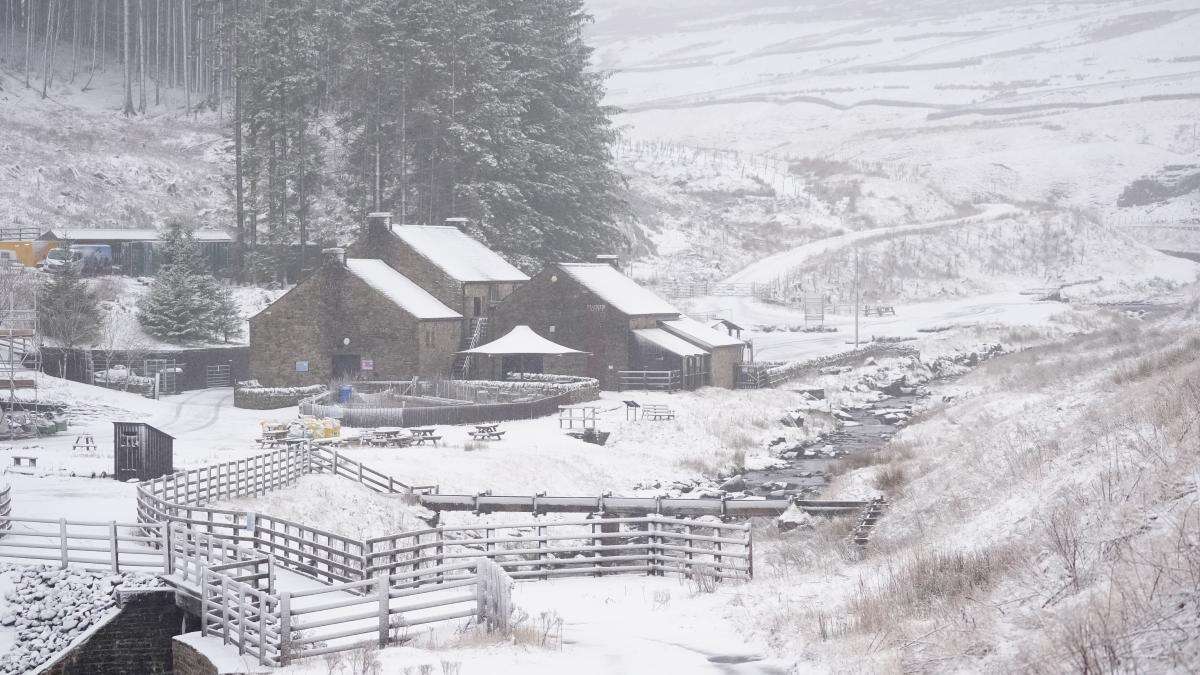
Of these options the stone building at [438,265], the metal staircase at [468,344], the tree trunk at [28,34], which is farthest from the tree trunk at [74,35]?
the metal staircase at [468,344]

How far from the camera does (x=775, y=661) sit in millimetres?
16062

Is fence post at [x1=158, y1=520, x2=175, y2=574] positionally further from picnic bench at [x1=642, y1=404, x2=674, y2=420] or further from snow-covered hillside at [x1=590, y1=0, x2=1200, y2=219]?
snow-covered hillside at [x1=590, y1=0, x2=1200, y2=219]

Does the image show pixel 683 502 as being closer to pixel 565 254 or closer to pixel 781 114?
pixel 565 254

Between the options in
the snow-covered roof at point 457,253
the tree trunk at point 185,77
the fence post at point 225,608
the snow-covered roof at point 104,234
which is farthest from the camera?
the tree trunk at point 185,77

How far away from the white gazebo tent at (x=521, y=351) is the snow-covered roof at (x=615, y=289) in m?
3.53

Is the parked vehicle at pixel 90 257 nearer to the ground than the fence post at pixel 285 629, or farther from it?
farther from it

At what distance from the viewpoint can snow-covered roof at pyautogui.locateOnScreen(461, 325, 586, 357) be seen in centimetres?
5891

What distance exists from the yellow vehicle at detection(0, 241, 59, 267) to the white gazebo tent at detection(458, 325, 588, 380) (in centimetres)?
2509

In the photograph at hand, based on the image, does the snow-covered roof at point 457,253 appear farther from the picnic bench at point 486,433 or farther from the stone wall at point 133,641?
the stone wall at point 133,641

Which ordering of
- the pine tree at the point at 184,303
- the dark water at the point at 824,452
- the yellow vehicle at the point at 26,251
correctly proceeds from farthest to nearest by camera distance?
the yellow vehicle at the point at 26,251, the pine tree at the point at 184,303, the dark water at the point at 824,452

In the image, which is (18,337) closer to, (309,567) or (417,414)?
(417,414)

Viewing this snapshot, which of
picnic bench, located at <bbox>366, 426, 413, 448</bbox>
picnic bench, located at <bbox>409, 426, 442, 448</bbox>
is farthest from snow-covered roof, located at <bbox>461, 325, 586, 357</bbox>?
picnic bench, located at <bbox>366, 426, 413, 448</bbox>

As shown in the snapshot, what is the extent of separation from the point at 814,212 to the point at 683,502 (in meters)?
110

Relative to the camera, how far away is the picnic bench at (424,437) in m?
44.0
